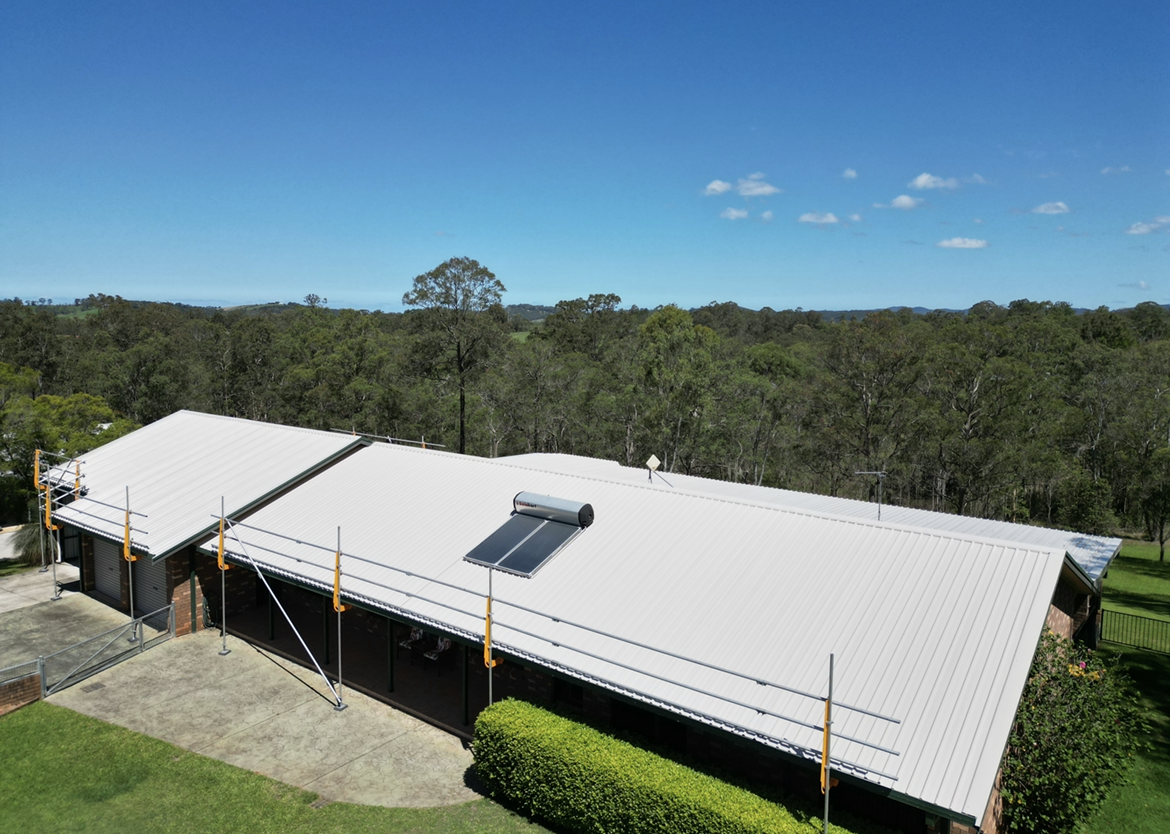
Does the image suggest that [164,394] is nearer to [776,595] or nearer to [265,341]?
[265,341]

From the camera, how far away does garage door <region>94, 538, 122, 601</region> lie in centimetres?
2181

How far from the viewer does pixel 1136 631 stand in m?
20.0

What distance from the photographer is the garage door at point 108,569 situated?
2181 centimetres

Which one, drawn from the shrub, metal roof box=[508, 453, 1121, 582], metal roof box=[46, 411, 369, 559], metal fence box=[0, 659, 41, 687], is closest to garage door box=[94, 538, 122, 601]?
metal roof box=[46, 411, 369, 559]

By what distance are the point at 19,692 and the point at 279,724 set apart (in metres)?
5.82

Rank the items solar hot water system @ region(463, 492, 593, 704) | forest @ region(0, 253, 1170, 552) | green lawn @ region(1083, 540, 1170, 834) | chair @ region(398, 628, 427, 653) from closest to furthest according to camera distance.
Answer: green lawn @ region(1083, 540, 1170, 834) → solar hot water system @ region(463, 492, 593, 704) → chair @ region(398, 628, 427, 653) → forest @ region(0, 253, 1170, 552)

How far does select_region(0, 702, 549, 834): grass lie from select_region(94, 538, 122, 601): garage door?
7704 millimetres

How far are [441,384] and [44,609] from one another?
2697 cm

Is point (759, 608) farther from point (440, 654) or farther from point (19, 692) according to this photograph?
point (19, 692)

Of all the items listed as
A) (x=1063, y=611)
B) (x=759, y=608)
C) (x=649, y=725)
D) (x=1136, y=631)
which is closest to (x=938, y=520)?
(x=1063, y=611)

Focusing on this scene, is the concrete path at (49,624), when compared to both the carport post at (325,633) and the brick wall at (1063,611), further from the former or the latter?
the brick wall at (1063,611)

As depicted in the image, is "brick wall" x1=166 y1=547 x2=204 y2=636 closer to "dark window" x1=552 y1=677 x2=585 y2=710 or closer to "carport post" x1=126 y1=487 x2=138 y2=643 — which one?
"carport post" x1=126 y1=487 x2=138 y2=643

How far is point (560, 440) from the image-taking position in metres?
47.5

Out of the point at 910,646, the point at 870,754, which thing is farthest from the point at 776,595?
the point at 870,754
